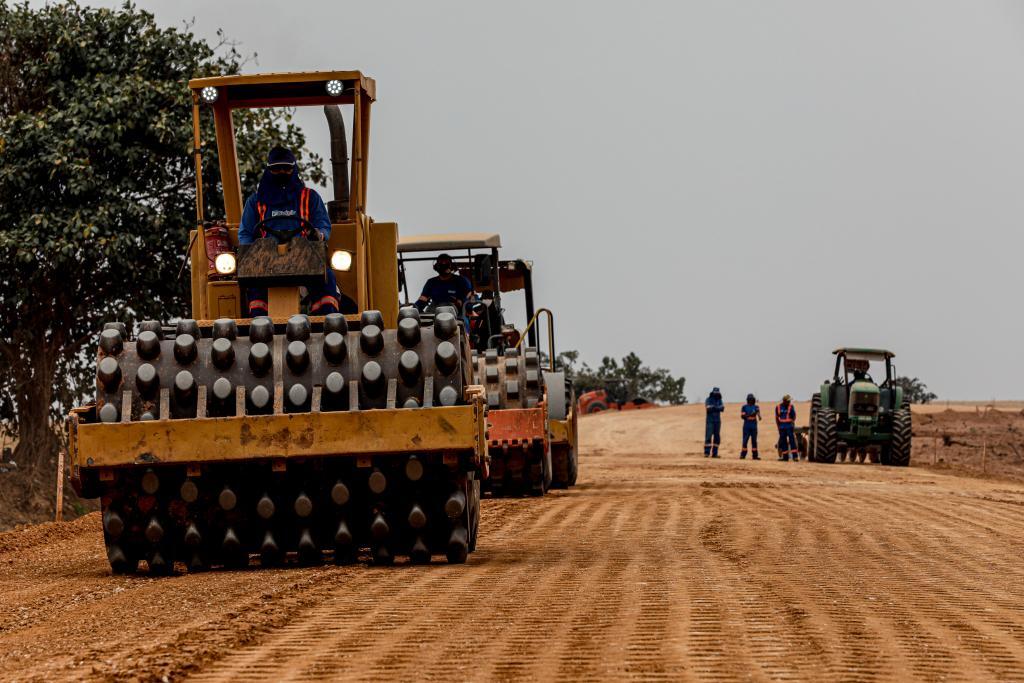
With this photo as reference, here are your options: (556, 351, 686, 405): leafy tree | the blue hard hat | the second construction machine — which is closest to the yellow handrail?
the second construction machine

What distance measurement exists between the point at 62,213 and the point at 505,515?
34.6 ft

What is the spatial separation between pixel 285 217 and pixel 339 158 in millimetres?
939

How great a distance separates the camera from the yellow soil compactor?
9914mm

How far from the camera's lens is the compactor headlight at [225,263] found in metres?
11.7

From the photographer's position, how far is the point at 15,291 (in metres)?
24.0

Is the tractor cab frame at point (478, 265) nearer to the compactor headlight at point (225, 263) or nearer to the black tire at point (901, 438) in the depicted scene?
the compactor headlight at point (225, 263)

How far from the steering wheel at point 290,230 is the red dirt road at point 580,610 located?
8.33 feet

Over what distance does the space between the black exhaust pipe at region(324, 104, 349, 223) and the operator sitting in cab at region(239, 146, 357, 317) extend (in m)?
0.55

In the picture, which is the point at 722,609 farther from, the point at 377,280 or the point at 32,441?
the point at 32,441

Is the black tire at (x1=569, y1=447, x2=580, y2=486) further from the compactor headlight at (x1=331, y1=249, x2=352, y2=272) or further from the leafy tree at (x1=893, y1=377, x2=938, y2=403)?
the leafy tree at (x1=893, y1=377, x2=938, y2=403)

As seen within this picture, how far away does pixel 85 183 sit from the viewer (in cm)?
2345

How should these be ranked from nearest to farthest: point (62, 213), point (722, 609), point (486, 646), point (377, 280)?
1. point (486, 646)
2. point (722, 609)
3. point (377, 280)
4. point (62, 213)

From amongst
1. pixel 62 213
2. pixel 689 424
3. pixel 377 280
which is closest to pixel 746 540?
pixel 377 280

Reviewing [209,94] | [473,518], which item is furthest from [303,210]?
[473,518]
